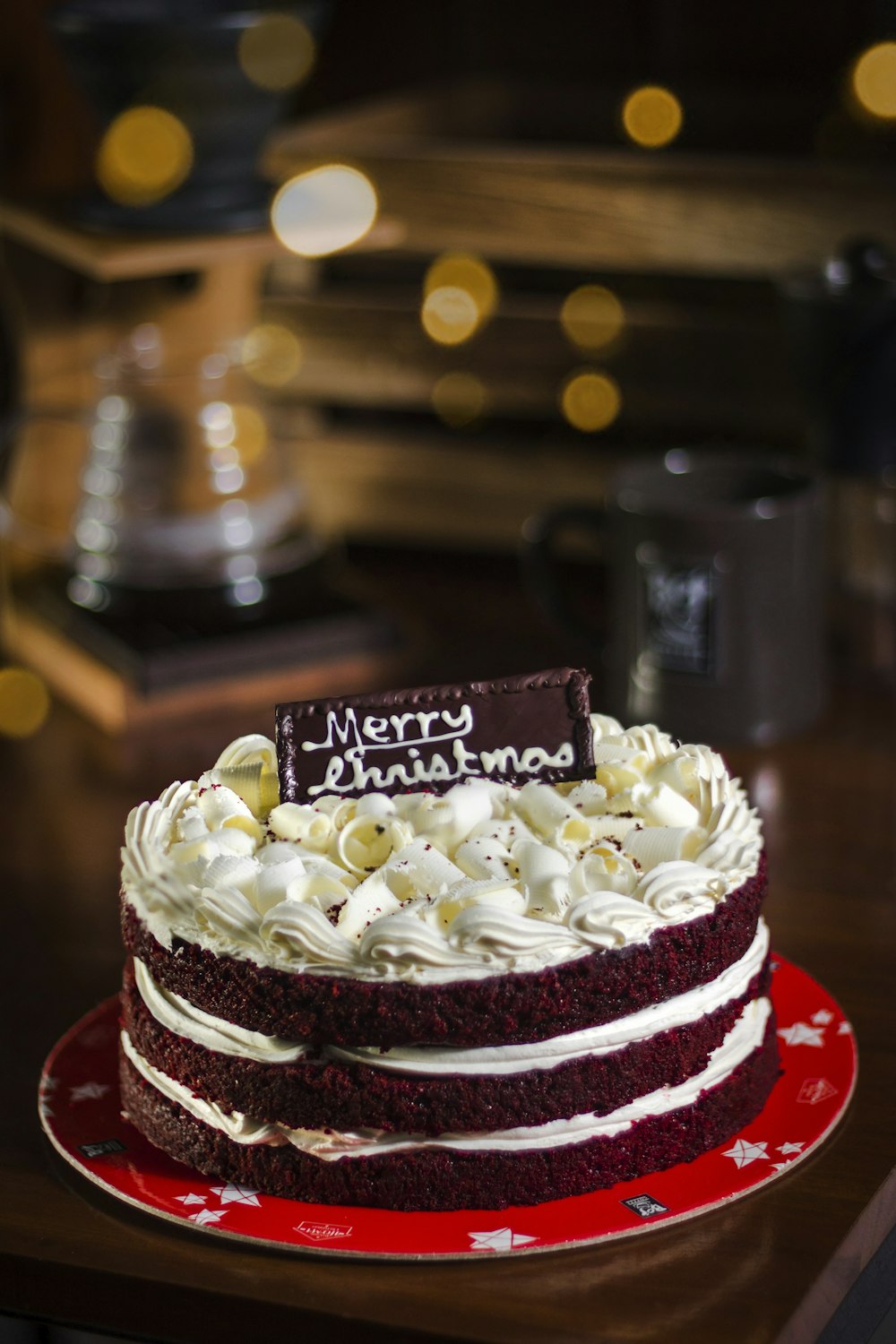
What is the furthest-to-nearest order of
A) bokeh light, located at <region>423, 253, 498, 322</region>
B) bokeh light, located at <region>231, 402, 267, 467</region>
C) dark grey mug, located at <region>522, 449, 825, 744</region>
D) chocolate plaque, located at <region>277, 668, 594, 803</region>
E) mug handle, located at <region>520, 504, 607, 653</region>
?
bokeh light, located at <region>423, 253, 498, 322</region>
bokeh light, located at <region>231, 402, 267, 467</region>
mug handle, located at <region>520, 504, 607, 653</region>
dark grey mug, located at <region>522, 449, 825, 744</region>
chocolate plaque, located at <region>277, 668, 594, 803</region>

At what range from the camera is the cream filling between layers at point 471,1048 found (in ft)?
2.79

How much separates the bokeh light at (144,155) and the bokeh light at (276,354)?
1.00ft

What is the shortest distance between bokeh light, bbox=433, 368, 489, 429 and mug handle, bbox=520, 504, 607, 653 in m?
0.28

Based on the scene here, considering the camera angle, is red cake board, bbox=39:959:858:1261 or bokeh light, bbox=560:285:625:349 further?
bokeh light, bbox=560:285:625:349

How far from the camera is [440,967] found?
32.9 inches

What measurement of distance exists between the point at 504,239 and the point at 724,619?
0.50 meters

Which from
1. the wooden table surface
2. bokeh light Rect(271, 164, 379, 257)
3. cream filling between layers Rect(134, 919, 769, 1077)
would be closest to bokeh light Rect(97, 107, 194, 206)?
bokeh light Rect(271, 164, 379, 257)

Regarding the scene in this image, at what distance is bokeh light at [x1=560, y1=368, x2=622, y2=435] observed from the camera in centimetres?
174

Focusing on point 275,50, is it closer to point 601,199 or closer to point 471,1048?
point 601,199

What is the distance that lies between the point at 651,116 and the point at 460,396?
1.08 feet

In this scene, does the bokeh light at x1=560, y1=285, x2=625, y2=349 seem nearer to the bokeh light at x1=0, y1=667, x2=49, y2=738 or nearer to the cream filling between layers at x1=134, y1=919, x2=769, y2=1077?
the bokeh light at x1=0, y1=667, x2=49, y2=738

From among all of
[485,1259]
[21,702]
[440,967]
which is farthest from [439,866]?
[21,702]

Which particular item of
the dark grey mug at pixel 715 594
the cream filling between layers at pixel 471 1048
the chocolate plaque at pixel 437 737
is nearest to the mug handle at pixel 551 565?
the dark grey mug at pixel 715 594

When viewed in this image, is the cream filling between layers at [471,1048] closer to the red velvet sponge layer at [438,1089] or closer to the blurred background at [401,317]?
the red velvet sponge layer at [438,1089]
